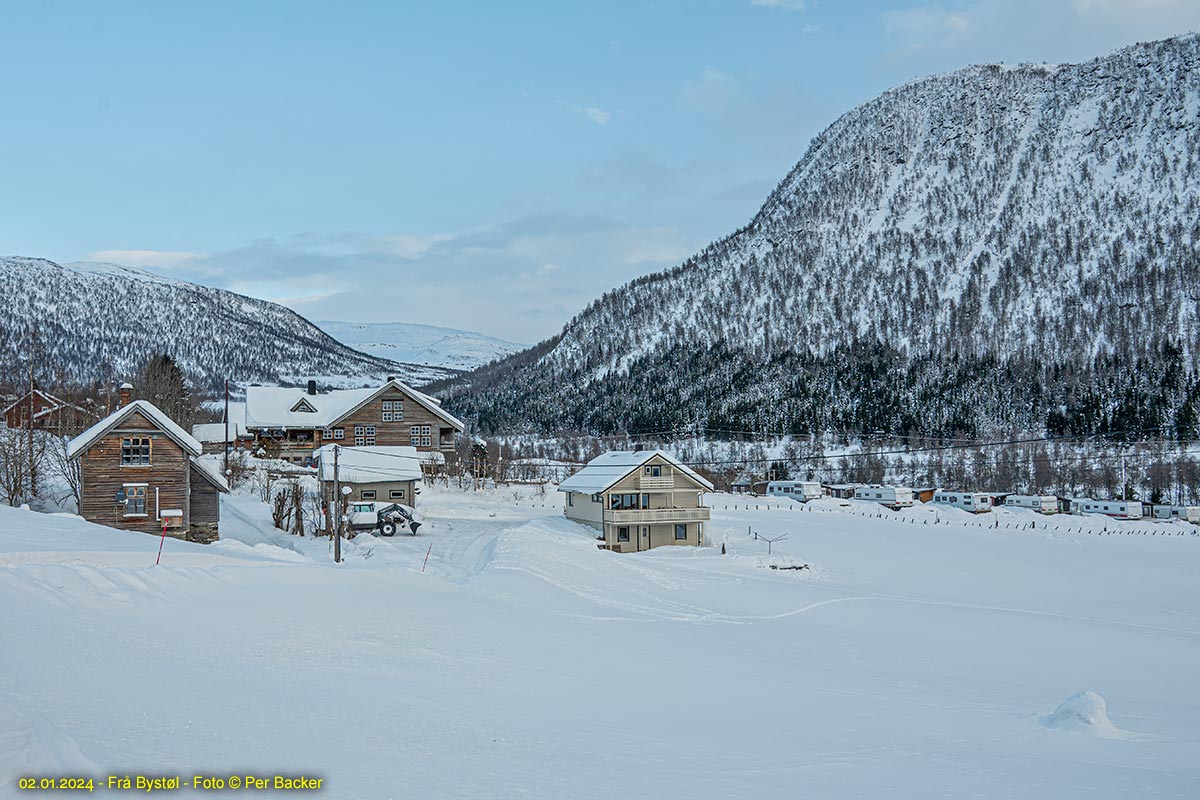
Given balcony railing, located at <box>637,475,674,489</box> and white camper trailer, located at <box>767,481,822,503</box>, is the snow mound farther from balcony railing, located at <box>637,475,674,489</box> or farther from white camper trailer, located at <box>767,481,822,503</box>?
white camper trailer, located at <box>767,481,822,503</box>

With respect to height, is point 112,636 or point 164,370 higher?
point 164,370

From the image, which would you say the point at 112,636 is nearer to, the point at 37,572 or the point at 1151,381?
the point at 37,572

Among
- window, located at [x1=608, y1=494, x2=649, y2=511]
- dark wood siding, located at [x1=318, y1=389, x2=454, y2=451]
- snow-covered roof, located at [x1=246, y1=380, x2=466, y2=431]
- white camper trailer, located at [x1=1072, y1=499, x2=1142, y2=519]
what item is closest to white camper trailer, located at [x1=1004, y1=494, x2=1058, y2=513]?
white camper trailer, located at [x1=1072, y1=499, x2=1142, y2=519]

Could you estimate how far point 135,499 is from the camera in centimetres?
3328

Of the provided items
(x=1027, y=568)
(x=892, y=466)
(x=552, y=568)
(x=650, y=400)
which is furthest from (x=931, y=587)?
(x=650, y=400)

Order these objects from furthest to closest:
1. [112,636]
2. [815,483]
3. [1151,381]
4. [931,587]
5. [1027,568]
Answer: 1. [1151,381]
2. [815,483]
3. [1027,568]
4. [931,587]
5. [112,636]

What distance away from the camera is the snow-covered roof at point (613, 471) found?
50500 millimetres

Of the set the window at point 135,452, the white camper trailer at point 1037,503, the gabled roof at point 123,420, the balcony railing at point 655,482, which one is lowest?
the white camper trailer at point 1037,503

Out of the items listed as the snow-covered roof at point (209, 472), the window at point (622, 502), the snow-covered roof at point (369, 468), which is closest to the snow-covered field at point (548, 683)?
the snow-covered roof at point (209, 472)

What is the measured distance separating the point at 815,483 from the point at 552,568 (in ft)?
214

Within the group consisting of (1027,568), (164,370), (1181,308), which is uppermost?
(1181,308)

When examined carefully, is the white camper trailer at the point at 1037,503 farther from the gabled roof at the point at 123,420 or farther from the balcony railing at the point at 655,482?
→ the gabled roof at the point at 123,420

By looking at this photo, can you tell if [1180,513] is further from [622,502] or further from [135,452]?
[135,452]

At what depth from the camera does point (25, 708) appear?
7988 mm
